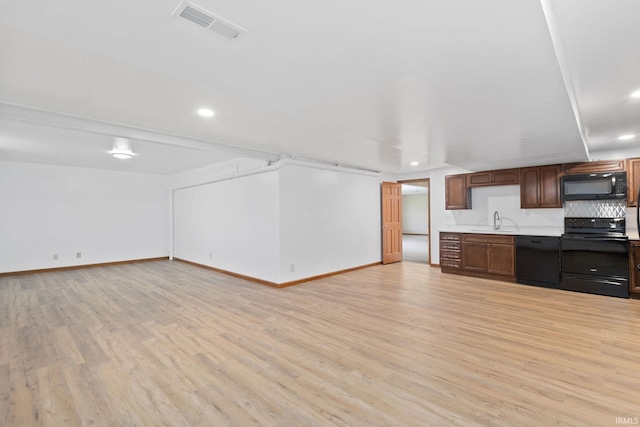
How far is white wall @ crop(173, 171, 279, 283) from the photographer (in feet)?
17.3

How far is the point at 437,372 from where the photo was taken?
2.36 metres

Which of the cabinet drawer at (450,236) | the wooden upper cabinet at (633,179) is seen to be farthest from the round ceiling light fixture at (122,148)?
the wooden upper cabinet at (633,179)

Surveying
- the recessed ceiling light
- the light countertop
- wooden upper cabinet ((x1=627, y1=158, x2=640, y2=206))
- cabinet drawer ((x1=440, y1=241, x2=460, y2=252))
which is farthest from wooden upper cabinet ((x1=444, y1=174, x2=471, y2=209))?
the recessed ceiling light

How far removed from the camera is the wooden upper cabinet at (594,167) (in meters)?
4.78

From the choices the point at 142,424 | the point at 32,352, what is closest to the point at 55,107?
the point at 32,352

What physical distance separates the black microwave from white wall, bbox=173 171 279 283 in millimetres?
5022

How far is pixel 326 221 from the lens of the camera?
19.6 ft

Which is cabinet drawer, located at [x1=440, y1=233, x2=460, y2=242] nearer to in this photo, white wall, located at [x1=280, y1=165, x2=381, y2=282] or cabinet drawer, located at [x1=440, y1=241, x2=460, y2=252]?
cabinet drawer, located at [x1=440, y1=241, x2=460, y2=252]

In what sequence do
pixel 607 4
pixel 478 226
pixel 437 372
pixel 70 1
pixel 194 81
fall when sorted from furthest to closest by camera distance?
pixel 478 226, pixel 437 372, pixel 194 81, pixel 607 4, pixel 70 1

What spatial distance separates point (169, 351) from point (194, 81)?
240 cm

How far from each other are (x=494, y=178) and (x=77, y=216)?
9.41m

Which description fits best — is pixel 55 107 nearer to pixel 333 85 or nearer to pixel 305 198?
pixel 333 85

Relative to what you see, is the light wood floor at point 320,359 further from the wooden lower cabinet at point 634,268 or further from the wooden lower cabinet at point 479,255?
the wooden lower cabinet at point 479,255

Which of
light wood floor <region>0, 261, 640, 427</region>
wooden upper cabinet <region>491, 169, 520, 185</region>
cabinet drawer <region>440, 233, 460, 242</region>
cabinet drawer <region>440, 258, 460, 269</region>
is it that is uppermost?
A: wooden upper cabinet <region>491, 169, 520, 185</region>
